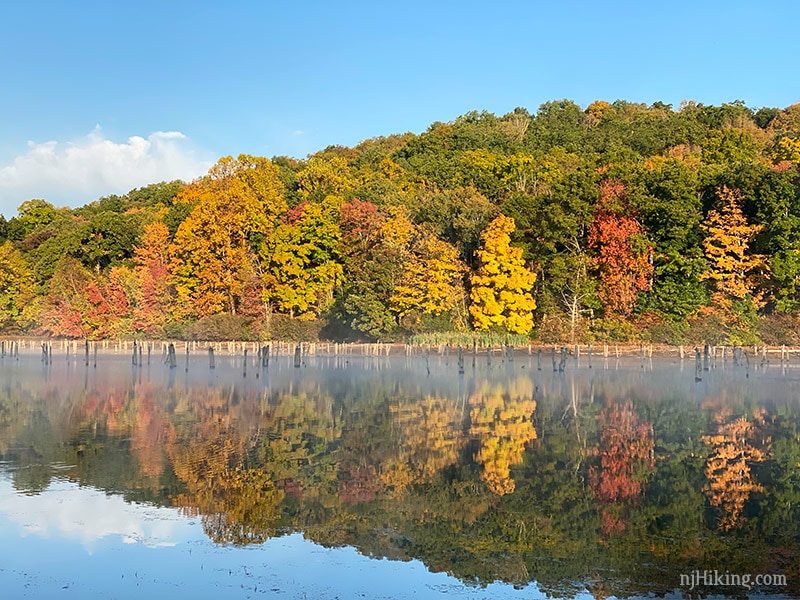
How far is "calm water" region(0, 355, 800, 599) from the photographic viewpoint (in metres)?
10.1

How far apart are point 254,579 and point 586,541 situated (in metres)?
4.77

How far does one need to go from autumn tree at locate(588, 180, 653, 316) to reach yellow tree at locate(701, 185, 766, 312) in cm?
344

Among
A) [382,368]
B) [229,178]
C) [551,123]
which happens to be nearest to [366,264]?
[382,368]

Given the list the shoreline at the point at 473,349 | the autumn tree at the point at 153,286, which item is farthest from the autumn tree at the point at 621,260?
the autumn tree at the point at 153,286

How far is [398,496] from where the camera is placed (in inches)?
549

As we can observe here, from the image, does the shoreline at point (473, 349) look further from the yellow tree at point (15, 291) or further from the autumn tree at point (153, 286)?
the yellow tree at point (15, 291)

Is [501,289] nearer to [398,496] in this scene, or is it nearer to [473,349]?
[473,349]

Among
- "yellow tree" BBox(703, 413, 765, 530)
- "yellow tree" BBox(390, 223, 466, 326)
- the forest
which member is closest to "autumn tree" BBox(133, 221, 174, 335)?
the forest

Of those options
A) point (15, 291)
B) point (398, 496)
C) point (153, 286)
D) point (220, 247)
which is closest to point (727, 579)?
point (398, 496)

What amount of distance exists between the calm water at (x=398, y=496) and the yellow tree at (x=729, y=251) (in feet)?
58.7

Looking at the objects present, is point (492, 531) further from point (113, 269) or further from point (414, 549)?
point (113, 269)

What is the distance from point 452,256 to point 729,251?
1609 cm

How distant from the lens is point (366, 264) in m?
48.0

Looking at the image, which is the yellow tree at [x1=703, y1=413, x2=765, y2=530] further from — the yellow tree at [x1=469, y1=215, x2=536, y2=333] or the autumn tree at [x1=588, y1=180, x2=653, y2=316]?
the yellow tree at [x1=469, y1=215, x2=536, y2=333]
